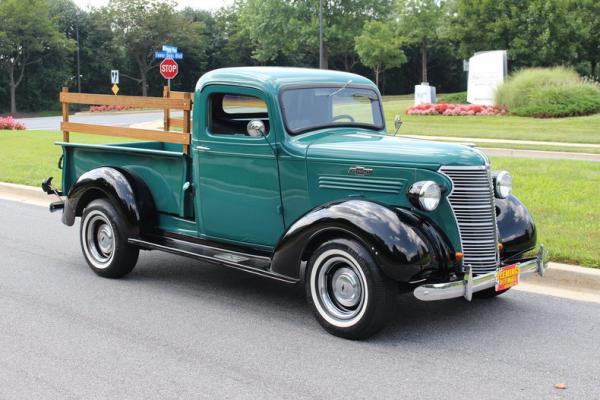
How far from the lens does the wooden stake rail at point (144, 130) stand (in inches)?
248

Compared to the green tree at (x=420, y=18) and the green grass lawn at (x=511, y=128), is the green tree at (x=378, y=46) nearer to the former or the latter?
the green tree at (x=420, y=18)

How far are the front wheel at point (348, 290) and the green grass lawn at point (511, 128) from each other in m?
15.3

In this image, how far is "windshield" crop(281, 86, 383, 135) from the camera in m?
5.78

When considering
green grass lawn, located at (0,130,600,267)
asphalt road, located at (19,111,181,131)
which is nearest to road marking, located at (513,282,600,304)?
green grass lawn, located at (0,130,600,267)

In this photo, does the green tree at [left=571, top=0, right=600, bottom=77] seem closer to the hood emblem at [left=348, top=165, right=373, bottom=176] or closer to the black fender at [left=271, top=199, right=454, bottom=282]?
the hood emblem at [left=348, top=165, right=373, bottom=176]

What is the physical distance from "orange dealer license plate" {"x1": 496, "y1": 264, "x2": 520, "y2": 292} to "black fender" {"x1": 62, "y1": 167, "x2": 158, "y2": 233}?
125 inches

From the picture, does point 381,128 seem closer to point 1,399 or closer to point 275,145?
point 275,145

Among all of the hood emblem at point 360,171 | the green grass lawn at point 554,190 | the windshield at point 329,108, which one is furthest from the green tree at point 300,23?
the hood emblem at point 360,171

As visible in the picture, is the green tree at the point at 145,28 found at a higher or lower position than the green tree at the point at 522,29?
higher

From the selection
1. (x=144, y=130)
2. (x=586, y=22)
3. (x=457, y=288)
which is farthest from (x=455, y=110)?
(x=457, y=288)

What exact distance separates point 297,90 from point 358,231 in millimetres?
1525

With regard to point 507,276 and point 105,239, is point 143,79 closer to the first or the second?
point 105,239

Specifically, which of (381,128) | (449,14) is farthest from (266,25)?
(381,128)

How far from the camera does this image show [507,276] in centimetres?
518
